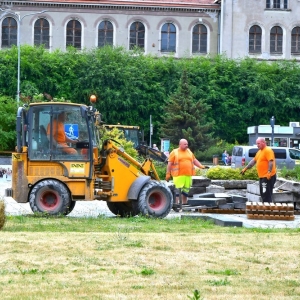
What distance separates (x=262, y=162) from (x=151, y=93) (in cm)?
5106

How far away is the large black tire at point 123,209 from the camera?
71.4ft

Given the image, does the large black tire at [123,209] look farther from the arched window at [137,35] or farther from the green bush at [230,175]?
the arched window at [137,35]

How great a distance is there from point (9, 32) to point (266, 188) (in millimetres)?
60692

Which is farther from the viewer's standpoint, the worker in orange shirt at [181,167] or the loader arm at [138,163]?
the worker in orange shirt at [181,167]

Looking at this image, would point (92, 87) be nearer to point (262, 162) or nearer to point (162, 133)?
point (162, 133)

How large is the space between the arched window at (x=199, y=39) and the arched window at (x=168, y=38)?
5.80 ft

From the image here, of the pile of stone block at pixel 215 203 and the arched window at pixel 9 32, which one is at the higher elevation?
the arched window at pixel 9 32

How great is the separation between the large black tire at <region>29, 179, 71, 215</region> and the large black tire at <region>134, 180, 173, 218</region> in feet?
5.11

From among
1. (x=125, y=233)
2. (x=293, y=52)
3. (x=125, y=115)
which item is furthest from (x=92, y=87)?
(x=125, y=233)

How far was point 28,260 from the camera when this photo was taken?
12008mm

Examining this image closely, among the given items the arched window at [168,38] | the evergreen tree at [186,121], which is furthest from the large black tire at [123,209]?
the arched window at [168,38]

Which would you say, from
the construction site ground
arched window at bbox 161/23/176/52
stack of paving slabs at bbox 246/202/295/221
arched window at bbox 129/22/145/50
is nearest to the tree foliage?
arched window at bbox 129/22/145/50

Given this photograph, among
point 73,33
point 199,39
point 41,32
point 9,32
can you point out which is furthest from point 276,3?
point 9,32

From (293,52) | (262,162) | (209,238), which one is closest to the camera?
(209,238)
